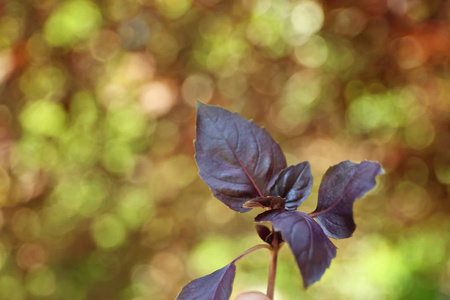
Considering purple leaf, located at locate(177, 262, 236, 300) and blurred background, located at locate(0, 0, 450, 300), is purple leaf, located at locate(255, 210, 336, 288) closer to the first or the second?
purple leaf, located at locate(177, 262, 236, 300)

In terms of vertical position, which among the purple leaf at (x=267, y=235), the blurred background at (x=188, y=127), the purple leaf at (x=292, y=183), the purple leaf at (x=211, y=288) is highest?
the purple leaf at (x=292, y=183)

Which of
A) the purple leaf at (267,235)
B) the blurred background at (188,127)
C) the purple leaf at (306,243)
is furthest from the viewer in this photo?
the blurred background at (188,127)

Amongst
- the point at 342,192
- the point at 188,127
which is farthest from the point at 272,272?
the point at 188,127

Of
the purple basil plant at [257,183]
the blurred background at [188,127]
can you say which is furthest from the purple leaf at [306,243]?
the blurred background at [188,127]

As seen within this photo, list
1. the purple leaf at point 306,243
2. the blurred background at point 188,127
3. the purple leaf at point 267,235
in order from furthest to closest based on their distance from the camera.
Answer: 1. the blurred background at point 188,127
2. the purple leaf at point 267,235
3. the purple leaf at point 306,243

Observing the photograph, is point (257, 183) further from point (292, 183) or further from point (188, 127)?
point (188, 127)

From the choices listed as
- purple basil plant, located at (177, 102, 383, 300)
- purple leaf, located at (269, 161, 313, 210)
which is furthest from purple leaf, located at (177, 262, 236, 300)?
purple leaf, located at (269, 161, 313, 210)

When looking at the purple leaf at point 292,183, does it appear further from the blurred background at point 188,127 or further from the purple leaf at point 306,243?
the blurred background at point 188,127
